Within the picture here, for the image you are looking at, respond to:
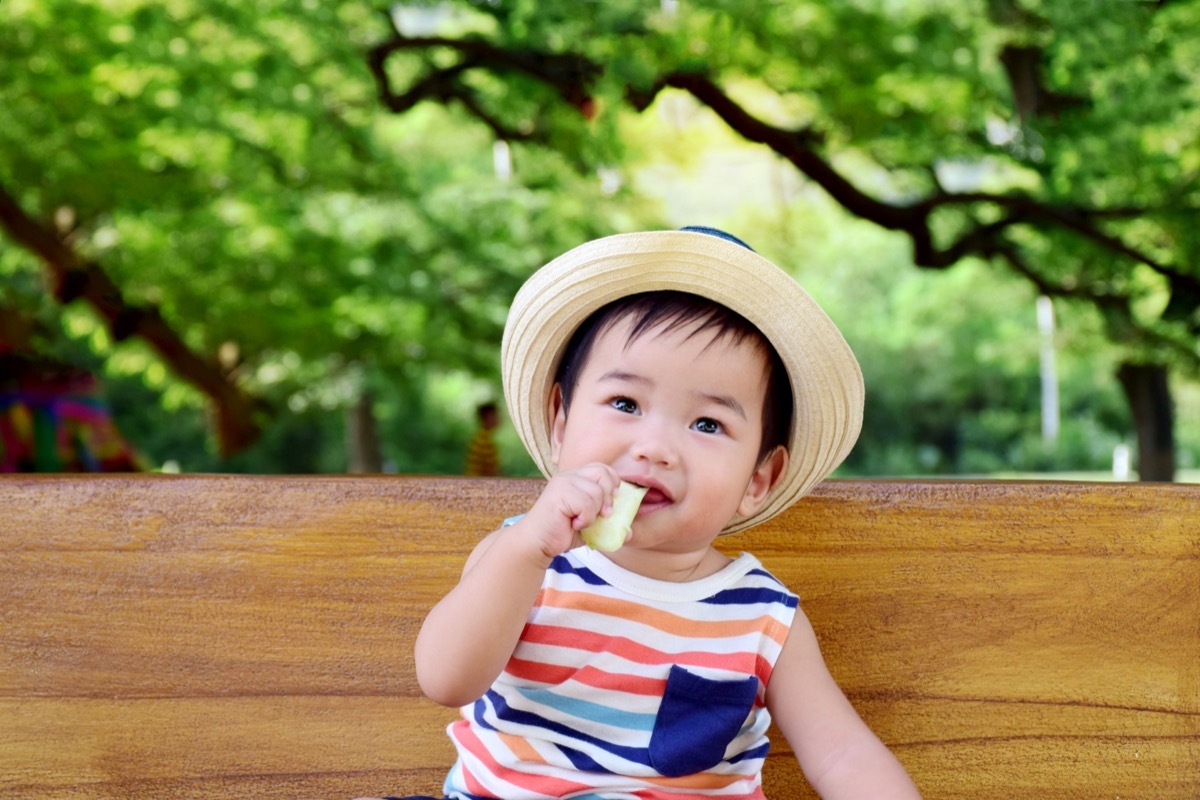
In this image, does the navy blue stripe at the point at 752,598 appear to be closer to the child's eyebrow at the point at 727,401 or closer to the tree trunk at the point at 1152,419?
the child's eyebrow at the point at 727,401

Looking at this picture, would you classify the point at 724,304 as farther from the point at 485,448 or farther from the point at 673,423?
the point at 485,448

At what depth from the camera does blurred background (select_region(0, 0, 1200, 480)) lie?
703cm

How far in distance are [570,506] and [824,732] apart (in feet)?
1.52

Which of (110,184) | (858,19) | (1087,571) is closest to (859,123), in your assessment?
(858,19)

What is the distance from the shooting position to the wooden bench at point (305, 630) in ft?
5.31

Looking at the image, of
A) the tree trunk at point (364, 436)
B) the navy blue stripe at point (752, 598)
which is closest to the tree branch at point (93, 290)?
the tree trunk at point (364, 436)

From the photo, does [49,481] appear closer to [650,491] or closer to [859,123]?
[650,491]

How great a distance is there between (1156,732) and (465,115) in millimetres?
7926

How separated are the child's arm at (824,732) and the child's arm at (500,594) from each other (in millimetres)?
347

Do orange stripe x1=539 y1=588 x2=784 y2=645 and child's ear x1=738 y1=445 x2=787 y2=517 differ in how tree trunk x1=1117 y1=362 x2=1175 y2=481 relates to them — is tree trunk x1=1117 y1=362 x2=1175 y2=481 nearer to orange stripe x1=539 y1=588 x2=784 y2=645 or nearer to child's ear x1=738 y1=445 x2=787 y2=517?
→ child's ear x1=738 y1=445 x2=787 y2=517

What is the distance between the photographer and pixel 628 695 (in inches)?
56.1

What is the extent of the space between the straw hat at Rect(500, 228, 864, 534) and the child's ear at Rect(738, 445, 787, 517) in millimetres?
14

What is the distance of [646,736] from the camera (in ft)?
4.64

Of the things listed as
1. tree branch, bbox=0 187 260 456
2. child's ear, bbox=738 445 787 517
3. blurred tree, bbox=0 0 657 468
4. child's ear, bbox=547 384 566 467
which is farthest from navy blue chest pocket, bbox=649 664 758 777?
tree branch, bbox=0 187 260 456
